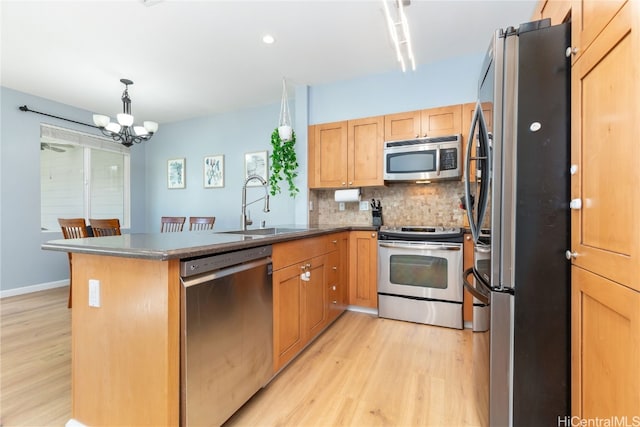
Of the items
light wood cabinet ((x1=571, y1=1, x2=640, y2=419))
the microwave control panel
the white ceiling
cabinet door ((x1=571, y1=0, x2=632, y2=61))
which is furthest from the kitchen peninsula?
the microwave control panel

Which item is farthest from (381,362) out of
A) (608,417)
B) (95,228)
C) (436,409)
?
(95,228)

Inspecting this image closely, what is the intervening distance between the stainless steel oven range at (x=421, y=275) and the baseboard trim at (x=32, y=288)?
4518mm

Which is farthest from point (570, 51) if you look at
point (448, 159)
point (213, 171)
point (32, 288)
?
point (32, 288)

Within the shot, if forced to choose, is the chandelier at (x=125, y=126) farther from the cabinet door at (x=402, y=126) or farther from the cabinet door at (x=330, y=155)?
the cabinet door at (x=402, y=126)

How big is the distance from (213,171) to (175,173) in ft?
2.76

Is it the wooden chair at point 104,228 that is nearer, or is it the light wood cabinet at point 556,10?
the light wood cabinet at point 556,10

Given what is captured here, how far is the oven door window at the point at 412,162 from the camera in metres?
2.85

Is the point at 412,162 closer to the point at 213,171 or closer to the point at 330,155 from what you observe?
the point at 330,155

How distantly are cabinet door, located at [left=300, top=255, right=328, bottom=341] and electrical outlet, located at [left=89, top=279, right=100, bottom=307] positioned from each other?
1.17 m

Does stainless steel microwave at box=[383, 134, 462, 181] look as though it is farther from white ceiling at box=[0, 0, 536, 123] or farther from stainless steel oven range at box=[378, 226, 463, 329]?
white ceiling at box=[0, 0, 536, 123]

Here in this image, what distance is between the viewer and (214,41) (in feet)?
8.69

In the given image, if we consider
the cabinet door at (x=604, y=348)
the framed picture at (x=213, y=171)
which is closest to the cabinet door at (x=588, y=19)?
the cabinet door at (x=604, y=348)

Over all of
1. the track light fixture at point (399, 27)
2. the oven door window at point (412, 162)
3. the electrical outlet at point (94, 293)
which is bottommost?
the electrical outlet at point (94, 293)

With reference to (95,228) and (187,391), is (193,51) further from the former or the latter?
(187,391)
